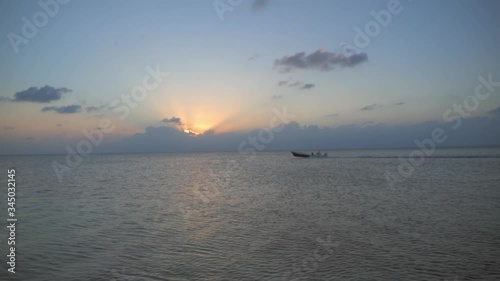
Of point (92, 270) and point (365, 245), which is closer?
point (92, 270)

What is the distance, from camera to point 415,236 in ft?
68.5

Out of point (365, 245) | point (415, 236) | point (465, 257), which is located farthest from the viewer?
point (415, 236)

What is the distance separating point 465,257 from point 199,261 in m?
13.4

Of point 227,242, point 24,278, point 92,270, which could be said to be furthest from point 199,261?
point 24,278

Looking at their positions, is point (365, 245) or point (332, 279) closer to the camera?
point (332, 279)

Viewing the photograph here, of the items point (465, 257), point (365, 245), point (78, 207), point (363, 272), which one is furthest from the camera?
point (78, 207)

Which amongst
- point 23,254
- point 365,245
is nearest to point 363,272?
point 365,245

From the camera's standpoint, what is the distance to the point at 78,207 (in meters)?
34.0

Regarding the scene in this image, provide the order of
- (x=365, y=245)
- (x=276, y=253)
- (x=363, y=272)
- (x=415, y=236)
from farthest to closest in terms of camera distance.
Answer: (x=415, y=236)
(x=365, y=245)
(x=276, y=253)
(x=363, y=272)

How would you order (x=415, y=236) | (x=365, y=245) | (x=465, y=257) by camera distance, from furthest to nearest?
(x=415, y=236) < (x=365, y=245) < (x=465, y=257)

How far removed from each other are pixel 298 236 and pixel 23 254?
52.2 feet

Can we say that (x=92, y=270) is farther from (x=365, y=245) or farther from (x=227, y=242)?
Answer: (x=365, y=245)

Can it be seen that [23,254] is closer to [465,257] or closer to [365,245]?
[365,245]

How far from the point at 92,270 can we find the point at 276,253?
9130 mm
